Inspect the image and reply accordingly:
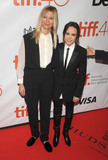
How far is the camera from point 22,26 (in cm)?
223

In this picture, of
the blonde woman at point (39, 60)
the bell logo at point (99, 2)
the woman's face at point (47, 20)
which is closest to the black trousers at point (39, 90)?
the blonde woman at point (39, 60)

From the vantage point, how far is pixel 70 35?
6.28 feet

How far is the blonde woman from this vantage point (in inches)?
72.7

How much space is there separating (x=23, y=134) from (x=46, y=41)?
1528 millimetres

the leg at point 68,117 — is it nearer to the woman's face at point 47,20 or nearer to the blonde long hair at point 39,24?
the blonde long hair at point 39,24

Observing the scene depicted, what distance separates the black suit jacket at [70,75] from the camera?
201 centimetres

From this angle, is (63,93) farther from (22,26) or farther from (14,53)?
(22,26)

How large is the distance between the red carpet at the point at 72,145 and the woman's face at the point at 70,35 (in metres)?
1.46

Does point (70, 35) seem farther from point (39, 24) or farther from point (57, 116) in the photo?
point (57, 116)

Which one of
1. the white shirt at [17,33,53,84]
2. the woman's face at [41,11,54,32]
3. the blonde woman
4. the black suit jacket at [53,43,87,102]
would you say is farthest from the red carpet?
the woman's face at [41,11,54,32]

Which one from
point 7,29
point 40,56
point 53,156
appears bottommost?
point 53,156

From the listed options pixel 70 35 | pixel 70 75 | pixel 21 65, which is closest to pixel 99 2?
pixel 70 35

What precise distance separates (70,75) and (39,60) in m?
0.43

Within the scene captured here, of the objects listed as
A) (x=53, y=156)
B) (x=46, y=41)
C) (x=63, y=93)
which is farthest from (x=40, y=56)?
(x=53, y=156)
